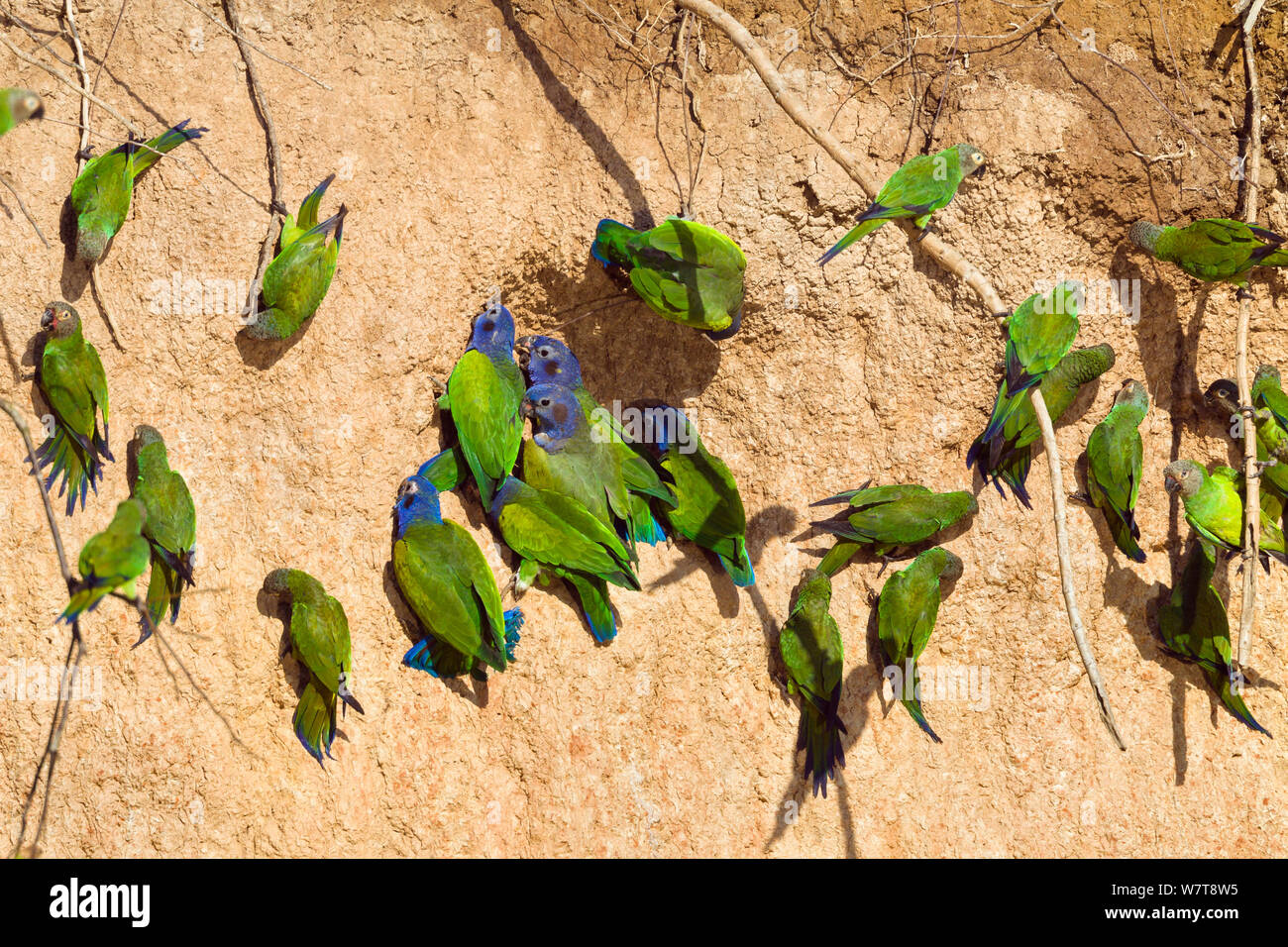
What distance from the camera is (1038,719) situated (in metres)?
4.00

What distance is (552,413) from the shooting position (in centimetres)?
378

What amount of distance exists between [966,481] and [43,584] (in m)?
3.44

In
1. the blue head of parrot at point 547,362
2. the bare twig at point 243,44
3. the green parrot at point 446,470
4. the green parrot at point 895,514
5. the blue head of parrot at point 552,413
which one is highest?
the bare twig at point 243,44

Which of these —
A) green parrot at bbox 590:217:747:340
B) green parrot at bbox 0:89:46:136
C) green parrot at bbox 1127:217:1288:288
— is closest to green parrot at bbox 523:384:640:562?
green parrot at bbox 590:217:747:340

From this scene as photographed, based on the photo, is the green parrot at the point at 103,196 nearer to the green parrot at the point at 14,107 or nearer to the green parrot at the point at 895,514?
the green parrot at the point at 14,107

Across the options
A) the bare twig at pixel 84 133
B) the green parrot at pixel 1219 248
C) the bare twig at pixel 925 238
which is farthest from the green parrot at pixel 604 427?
the green parrot at pixel 1219 248

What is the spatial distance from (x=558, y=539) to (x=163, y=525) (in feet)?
4.33

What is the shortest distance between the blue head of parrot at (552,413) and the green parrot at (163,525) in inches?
48.4

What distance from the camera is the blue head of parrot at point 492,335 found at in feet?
12.6

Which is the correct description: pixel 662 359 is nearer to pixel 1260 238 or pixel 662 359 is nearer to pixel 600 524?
pixel 600 524

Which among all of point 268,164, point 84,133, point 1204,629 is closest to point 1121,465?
point 1204,629

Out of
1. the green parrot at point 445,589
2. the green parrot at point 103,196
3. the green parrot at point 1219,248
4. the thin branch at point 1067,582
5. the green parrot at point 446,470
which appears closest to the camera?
the thin branch at point 1067,582

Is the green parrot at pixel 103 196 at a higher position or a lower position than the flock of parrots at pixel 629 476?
higher

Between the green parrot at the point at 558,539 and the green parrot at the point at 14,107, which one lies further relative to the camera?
the green parrot at the point at 558,539
